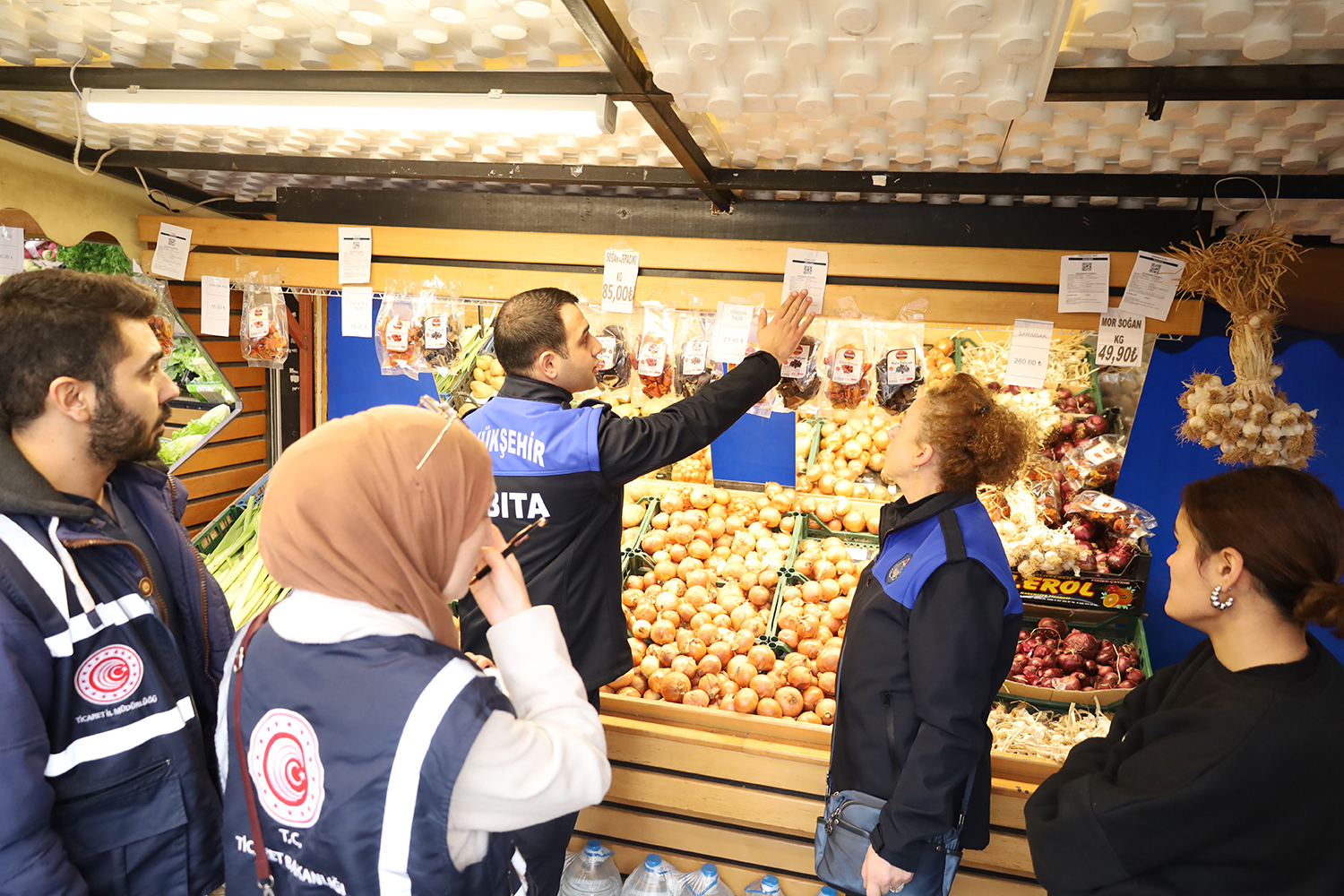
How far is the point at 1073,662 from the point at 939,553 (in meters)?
1.59

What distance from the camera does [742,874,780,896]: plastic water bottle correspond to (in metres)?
2.77

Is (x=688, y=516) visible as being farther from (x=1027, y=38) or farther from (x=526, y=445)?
(x=1027, y=38)

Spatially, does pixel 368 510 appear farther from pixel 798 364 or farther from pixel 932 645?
pixel 798 364

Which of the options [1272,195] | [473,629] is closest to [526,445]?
[473,629]

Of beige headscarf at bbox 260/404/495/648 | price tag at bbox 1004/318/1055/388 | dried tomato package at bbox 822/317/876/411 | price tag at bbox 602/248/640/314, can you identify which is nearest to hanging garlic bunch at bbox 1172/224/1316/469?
price tag at bbox 1004/318/1055/388

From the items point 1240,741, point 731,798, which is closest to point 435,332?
point 731,798

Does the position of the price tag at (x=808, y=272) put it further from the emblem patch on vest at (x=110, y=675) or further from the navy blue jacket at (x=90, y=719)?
the emblem patch on vest at (x=110, y=675)

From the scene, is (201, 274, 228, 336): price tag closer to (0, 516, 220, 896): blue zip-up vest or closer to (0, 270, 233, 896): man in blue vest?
(0, 270, 233, 896): man in blue vest

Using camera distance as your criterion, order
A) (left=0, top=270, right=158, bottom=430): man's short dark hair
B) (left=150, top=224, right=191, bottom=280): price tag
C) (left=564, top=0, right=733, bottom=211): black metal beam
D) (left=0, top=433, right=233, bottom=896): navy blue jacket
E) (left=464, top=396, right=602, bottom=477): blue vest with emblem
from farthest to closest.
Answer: (left=150, top=224, right=191, bottom=280): price tag < (left=464, top=396, right=602, bottom=477): blue vest with emblem < (left=564, top=0, right=733, bottom=211): black metal beam < (left=0, top=270, right=158, bottom=430): man's short dark hair < (left=0, top=433, right=233, bottom=896): navy blue jacket

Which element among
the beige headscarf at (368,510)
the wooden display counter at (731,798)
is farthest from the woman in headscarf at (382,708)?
the wooden display counter at (731,798)

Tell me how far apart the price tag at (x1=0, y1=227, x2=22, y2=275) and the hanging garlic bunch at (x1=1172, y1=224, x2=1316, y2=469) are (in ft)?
15.3

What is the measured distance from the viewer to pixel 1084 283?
2891 millimetres

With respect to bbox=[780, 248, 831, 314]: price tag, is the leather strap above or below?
below

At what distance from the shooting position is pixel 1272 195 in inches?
109
